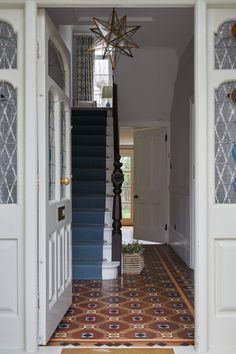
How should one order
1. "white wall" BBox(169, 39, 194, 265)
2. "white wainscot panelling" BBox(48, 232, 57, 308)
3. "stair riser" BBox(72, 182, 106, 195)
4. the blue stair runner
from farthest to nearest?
1. "stair riser" BBox(72, 182, 106, 195)
2. "white wall" BBox(169, 39, 194, 265)
3. the blue stair runner
4. "white wainscot panelling" BBox(48, 232, 57, 308)

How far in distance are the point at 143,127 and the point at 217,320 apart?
540cm

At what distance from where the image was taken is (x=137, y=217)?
8250 mm

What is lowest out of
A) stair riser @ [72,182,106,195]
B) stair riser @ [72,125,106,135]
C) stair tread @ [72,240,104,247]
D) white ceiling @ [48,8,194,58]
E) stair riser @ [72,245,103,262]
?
stair riser @ [72,245,103,262]

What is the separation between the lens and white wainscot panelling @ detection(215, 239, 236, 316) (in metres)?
2.90

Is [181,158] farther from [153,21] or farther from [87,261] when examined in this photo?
[87,261]

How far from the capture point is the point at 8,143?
2.94 m

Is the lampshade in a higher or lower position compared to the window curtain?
lower

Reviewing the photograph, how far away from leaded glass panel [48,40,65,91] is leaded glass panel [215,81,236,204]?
4.16ft

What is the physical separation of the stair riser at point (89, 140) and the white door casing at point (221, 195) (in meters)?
4.11

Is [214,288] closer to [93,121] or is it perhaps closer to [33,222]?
[33,222]

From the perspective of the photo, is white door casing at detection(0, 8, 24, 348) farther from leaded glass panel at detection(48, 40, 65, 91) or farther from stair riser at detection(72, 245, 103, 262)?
stair riser at detection(72, 245, 103, 262)

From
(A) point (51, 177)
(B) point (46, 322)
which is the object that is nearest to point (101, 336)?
(B) point (46, 322)

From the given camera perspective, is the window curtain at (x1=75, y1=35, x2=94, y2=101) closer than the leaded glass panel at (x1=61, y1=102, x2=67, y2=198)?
No

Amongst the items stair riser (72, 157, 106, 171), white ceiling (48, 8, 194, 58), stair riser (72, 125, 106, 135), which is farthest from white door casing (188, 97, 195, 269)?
stair riser (72, 125, 106, 135)
